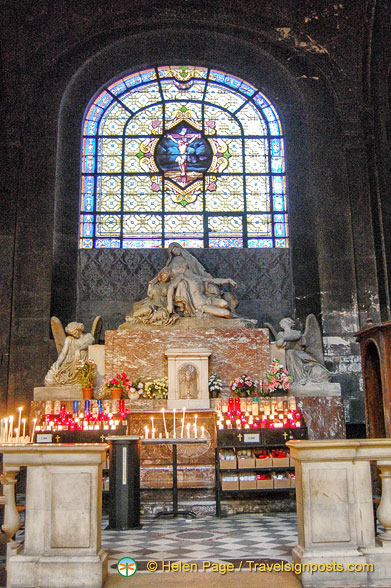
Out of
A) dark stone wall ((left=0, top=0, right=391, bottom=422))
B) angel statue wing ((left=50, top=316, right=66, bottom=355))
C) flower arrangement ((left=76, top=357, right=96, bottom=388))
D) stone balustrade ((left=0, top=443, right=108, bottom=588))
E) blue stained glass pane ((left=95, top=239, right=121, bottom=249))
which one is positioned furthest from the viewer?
blue stained glass pane ((left=95, top=239, right=121, bottom=249))

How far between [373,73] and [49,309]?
32.1ft

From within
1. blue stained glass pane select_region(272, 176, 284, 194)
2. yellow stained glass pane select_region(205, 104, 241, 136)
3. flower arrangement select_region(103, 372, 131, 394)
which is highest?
yellow stained glass pane select_region(205, 104, 241, 136)

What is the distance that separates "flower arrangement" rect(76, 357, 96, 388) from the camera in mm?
11742

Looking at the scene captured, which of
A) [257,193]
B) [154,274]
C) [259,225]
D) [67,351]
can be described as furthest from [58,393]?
[257,193]

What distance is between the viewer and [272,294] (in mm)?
14797

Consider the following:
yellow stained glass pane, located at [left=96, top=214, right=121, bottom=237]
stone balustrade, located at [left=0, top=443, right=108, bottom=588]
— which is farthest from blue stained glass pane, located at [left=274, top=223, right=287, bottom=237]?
stone balustrade, located at [left=0, top=443, right=108, bottom=588]

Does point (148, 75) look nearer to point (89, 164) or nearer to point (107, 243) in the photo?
point (89, 164)

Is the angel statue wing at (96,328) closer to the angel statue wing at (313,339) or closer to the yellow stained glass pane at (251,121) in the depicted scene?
the angel statue wing at (313,339)

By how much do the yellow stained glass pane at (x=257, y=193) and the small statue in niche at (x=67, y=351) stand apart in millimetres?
5503

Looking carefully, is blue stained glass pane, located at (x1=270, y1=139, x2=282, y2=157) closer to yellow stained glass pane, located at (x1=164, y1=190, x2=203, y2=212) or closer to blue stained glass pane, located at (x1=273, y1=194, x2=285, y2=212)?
blue stained glass pane, located at (x1=273, y1=194, x2=285, y2=212)

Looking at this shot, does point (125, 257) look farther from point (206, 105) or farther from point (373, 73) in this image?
point (373, 73)

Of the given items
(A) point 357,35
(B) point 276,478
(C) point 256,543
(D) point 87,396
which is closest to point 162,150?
(A) point 357,35

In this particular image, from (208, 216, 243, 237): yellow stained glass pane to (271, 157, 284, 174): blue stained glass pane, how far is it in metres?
1.65

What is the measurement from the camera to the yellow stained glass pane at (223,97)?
16.4m
